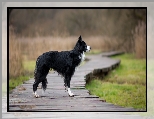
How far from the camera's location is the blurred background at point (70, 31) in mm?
8875

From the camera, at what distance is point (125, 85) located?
9195 millimetres

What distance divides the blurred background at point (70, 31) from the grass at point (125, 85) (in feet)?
0.61

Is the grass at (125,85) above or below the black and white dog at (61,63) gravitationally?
below

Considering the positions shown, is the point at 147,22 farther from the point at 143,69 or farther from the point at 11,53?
the point at 11,53

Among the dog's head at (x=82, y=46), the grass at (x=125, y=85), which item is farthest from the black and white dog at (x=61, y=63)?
the grass at (x=125, y=85)

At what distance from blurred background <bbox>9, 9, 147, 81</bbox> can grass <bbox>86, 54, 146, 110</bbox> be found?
0.19 metres

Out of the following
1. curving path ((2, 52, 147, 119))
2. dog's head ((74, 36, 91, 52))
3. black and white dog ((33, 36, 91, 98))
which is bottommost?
curving path ((2, 52, 147, 119))

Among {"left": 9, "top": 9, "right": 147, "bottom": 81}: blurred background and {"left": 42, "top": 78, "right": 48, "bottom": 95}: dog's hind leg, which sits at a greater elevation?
{"left": 9, "top": 9, "right": 147, "bottom": 81}: blurred background

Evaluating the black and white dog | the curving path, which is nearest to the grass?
the curving path

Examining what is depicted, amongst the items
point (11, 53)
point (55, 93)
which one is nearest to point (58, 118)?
point (55, 93)

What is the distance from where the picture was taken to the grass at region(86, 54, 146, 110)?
28.9 ft

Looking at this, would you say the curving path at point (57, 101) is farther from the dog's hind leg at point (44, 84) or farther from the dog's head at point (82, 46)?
the dog's head at point (82, 46)

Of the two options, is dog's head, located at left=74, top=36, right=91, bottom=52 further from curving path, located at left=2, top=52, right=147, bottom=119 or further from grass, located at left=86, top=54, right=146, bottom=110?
grass, located at left=86, top=54, right=146, bottom=110

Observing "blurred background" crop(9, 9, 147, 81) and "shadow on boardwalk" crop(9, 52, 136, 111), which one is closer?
"shadow on boardwalk" crop(9, 52, 136, 111)
